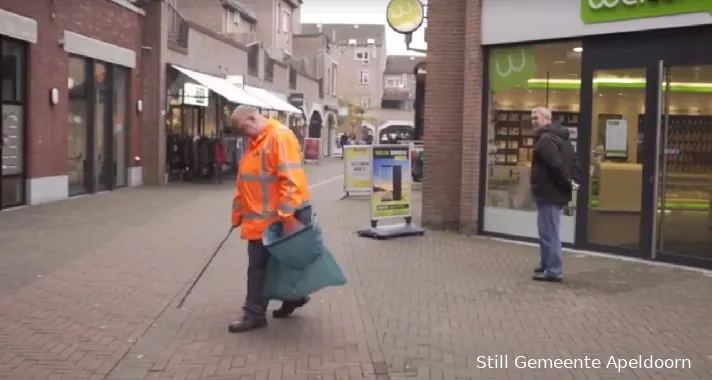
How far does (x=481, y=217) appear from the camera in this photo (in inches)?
467

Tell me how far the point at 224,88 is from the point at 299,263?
57.4ft

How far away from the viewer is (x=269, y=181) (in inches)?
250

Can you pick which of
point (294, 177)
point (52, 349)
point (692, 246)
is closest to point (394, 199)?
point (692, 246)

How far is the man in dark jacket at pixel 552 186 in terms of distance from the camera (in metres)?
8.47

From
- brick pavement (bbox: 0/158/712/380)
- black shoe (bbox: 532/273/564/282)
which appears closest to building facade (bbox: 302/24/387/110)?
brick pavement (bbox: 0/158/712/380)

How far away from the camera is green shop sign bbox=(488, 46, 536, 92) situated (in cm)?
1125

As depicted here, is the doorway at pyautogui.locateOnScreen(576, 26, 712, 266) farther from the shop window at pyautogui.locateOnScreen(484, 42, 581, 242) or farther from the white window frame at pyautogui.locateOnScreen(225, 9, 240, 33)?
the white window frame at pyautogui.locateOnScreen(225, 9, 240, 33)

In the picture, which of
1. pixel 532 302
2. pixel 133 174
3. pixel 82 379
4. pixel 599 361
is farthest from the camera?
pixel 133 174

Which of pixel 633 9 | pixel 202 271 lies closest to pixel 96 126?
pixel 202 271

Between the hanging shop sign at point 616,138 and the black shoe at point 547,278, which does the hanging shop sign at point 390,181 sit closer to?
the hanging shop sign at point 616,138

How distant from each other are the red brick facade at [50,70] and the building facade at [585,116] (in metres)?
7.26

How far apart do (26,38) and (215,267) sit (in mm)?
7321

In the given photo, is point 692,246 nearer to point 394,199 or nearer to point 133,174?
point 394,199

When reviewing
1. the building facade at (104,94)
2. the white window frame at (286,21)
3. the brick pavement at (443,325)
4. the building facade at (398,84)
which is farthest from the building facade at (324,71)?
the brick pavement at (443,325)
